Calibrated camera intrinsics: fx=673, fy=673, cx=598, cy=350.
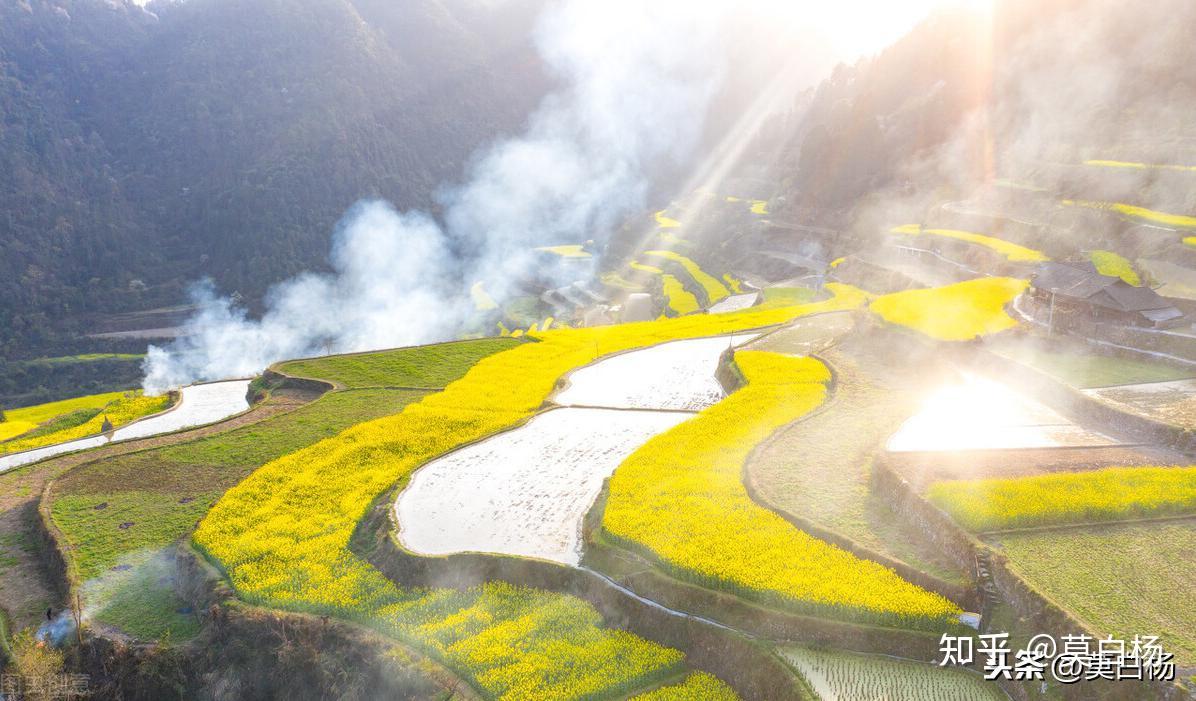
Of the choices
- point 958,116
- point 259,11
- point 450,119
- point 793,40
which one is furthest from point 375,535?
point 793,40

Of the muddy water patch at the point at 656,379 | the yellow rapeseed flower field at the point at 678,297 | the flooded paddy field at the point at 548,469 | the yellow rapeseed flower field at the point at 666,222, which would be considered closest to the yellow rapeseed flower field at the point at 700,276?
the yellow rapeseed flower field at the point at 678,297

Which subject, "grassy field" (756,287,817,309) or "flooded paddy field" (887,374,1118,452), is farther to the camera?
"grassy field" (756,287,817,309)

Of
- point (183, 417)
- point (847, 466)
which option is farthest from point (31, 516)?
point (847, 466)

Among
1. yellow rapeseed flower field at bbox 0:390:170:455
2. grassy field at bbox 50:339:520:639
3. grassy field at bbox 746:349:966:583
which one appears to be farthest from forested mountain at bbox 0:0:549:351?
grassy field at bbox 746:349:966:583

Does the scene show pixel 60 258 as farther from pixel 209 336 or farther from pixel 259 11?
pixel 259 11

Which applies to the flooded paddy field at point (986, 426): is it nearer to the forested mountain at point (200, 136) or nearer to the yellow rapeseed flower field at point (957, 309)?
the yellow rapeseed flower field at point (957, 309)

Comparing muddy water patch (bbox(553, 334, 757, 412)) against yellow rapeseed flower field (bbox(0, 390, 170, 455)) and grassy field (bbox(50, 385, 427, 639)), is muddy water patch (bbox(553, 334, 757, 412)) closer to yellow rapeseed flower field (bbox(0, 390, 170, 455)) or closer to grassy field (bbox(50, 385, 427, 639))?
grassy field (bbox(50, 385, 427, 639))
